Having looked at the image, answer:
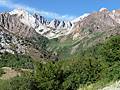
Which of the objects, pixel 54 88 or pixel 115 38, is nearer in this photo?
pixel 115 38

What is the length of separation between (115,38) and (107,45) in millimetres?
2373

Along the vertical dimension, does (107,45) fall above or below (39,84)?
above

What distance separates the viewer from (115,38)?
8069cm

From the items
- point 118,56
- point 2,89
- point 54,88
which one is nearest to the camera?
point 118,56

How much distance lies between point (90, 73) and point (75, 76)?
6315mm

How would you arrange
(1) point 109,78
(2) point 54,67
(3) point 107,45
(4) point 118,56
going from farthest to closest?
(2) point 54,67
(3) point 107,45
(4) point 118,56
(1) point 109,78

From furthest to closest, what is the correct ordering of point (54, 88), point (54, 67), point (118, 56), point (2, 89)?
1. point (2, 89)
2. point (54, 67)
3. point (54, 88)
4. point (118, 56)

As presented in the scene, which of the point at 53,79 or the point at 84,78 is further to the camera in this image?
the point at 84,78

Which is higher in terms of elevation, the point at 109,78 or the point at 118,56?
the point at 118,56

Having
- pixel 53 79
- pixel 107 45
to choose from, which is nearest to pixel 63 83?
pixel 53 79

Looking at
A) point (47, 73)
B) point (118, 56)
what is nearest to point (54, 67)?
point (47, 73)

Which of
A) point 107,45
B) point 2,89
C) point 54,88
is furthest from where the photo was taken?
point 2,89

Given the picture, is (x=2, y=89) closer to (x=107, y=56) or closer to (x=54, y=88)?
(x=54, y=88)

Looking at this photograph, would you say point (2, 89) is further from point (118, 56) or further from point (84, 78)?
point (118, 56)
